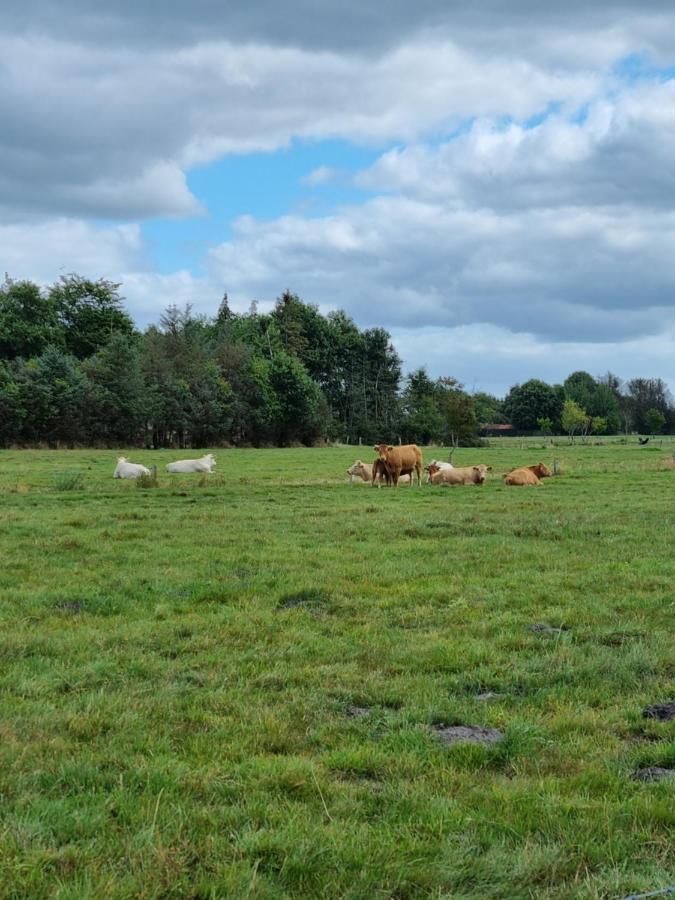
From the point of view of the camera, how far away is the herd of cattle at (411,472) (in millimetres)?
26859

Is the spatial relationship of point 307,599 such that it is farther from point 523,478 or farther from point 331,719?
point 523,478

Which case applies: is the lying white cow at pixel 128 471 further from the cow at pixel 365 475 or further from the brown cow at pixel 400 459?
the brown cow at pixel 400 459

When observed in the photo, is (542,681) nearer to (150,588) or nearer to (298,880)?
(298,880)

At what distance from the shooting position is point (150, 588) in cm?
975

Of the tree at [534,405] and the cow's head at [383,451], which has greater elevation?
the tree at [534,405]

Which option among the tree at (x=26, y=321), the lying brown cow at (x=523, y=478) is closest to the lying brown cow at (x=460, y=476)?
the lying brown cow at (x=523, y=478)

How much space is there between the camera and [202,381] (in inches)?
2778

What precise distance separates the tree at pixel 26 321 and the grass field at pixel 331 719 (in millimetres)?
61309

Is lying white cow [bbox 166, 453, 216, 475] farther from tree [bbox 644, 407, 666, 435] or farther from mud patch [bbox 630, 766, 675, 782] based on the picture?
tree [bbox 644, 407, 666, 435]

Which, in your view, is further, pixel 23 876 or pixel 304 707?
pixel 304 707

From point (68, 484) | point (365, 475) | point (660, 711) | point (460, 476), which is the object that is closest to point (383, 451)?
point (365, 475)

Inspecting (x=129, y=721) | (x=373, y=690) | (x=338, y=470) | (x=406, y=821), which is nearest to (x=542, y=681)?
(x=373, y=690)

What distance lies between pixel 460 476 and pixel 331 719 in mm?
23042

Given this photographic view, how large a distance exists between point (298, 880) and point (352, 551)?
30.1 feet
